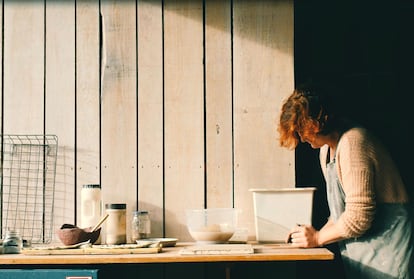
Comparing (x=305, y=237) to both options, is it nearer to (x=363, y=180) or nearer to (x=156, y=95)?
(x=363, y=180)

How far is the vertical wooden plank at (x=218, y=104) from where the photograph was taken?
11.9 ft

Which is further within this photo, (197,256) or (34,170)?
(34,170)

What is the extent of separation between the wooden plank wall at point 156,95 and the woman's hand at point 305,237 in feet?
1.65

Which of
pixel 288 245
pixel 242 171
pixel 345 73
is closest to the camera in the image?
pixel 288 245

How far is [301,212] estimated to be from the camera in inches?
131

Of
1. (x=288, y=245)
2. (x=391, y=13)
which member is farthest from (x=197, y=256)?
(x=391, y=13)

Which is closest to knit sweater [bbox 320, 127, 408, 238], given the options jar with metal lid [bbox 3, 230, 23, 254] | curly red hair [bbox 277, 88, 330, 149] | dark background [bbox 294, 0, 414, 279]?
curly red hair [bbox 277, 88, 330, 149]

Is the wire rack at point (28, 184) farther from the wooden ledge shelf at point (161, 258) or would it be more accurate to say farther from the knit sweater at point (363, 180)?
the knit sweater at point (363, 180)

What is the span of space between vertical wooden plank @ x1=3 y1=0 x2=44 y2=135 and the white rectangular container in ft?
4.65

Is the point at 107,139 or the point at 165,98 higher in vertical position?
the point at 165,98

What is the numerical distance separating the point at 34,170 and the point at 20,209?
0.25m

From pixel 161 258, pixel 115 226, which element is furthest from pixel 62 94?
pixel 161 258

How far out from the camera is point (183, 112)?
3678 millimetres

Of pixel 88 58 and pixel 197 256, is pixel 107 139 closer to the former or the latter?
pixel 88 58
